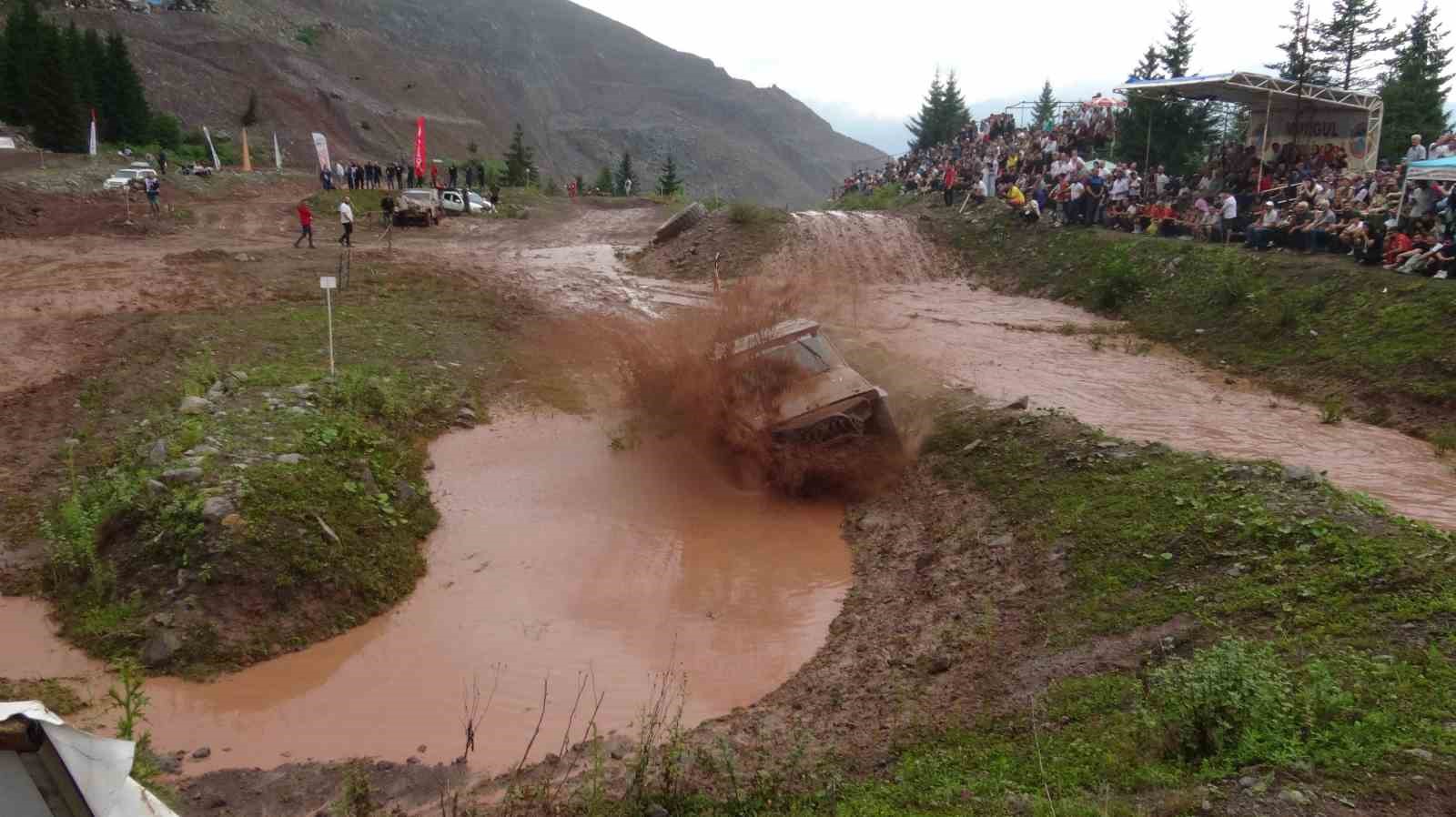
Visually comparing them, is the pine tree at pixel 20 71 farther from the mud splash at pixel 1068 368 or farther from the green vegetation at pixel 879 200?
the mud splash at pixel 1068 368

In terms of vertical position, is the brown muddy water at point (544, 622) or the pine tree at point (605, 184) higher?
the pine tree at point (605, 184)

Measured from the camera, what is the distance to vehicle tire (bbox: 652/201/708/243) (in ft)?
100

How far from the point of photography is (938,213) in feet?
104

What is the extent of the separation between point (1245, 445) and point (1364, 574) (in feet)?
20.7

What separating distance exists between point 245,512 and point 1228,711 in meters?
8.93

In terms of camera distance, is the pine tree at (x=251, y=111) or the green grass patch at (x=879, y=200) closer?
the green grass patch at (x=879, y=200)

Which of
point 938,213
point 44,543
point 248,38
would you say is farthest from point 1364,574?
point 248,38

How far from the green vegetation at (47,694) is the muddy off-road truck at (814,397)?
7.88 metres

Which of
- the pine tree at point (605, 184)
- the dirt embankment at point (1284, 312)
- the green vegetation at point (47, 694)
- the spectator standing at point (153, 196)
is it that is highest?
the pine tree at point (605, 184)

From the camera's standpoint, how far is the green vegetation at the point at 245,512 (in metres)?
8.84

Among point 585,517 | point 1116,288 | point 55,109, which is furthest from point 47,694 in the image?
point 55,109

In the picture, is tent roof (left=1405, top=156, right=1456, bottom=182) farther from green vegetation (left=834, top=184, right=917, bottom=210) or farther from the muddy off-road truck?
green vegetation (left=834, top=184, right=917, bottom=210)

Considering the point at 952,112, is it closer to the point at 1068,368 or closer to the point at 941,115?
the point at 941,115

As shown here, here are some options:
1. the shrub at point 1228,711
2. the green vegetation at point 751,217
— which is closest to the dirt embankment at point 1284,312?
the green vegetation at point 751,217
